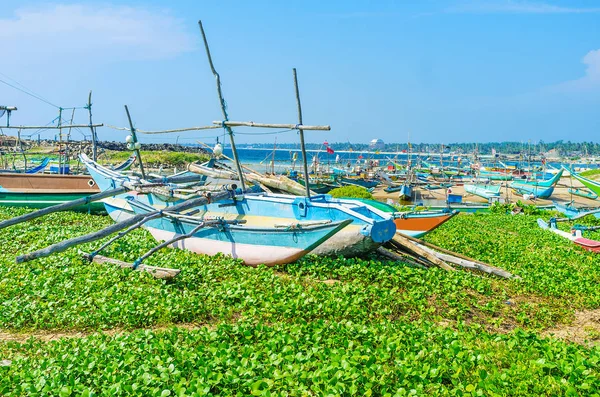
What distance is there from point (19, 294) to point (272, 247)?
4.40m

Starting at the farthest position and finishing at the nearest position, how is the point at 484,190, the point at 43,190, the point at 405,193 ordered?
the point at 484,190 → the point at 405,193 → the point at 43,190

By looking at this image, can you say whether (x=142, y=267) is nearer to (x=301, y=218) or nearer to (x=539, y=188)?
(x=301, y=218)

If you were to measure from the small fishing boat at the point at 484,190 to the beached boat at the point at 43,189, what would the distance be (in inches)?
1163

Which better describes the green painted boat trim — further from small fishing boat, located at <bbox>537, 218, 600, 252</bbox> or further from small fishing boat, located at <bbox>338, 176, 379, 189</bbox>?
small fishing boat, located at <bbox>338, 176, 379, 189</bbox>

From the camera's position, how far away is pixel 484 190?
39594 millimetres

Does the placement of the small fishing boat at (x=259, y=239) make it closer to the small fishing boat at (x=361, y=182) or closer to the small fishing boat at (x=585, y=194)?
the small fishing boat at (x=361, y=182)

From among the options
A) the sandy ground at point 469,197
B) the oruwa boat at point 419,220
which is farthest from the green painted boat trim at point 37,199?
the sandy ground at point 469,197

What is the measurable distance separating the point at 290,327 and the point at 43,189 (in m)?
16.9

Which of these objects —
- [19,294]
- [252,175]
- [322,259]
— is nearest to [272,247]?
[322,259]

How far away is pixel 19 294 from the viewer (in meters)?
7.67

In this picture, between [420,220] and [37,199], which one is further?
[37,199]

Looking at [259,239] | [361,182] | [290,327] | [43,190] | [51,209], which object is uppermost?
[43,190]

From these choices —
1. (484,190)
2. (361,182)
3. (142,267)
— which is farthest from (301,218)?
(361,182)

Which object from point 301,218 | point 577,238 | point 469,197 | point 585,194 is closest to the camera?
point 301,218
